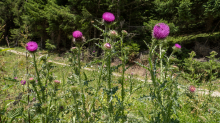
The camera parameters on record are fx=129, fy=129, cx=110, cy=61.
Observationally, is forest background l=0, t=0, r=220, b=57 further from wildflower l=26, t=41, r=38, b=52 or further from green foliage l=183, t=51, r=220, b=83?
wildflower l=26, t=41, r=38, b=52

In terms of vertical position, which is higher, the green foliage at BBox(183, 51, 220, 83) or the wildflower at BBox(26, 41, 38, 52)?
the wildflower at BBox(26, 41, 38, 52)

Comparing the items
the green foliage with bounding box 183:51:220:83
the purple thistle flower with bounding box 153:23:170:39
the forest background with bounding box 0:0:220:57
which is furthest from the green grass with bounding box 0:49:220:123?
the forest background with bounding box 0:0:220:57

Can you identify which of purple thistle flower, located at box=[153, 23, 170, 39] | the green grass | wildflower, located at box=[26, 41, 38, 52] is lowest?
the green grass

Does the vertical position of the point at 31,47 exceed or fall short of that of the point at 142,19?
it falls short

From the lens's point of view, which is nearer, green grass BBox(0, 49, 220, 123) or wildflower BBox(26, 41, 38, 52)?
green grass BBox(0, 49, 220, 123)

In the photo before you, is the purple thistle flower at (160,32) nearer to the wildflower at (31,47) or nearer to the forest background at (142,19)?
the wildflower at (31,47)

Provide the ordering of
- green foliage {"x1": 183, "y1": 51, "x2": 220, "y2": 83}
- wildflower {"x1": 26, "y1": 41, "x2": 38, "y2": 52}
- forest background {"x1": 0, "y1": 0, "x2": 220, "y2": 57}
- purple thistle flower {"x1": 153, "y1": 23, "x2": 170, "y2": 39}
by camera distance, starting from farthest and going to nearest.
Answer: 1. forest background {"x1": 0, "y1": 0, "x2": 220, "y2": 57}
2. green foliage {"x1": 183, "y1": 51, "x2": 220, "y2": 83}
3. wildflower {"x1": 26, "y1": 41, "x2": 38, "y2": 52}
4. purple thistle flower {"x1": 153, "y1": 23, "x2": 170, "y2": 39}

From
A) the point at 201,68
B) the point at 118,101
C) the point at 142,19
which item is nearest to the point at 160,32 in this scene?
the point at 118,101

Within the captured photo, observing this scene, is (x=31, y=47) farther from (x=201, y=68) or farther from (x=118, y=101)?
(x=201, y=68)

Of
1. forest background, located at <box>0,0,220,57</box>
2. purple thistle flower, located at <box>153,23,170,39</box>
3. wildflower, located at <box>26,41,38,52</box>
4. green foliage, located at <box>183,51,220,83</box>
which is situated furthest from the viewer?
forest background, located at <box>0,0,220,57</box>

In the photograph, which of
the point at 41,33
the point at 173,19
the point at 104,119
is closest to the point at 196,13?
the point at 173,19

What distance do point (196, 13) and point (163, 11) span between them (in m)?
2.01

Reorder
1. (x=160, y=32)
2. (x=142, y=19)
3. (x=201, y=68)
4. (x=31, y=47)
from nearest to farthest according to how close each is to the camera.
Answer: (x=160, y=32), (x=31, y=47), (x=201, y=68), (x=142, y=19)

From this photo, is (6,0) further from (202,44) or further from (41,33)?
(202,44)
